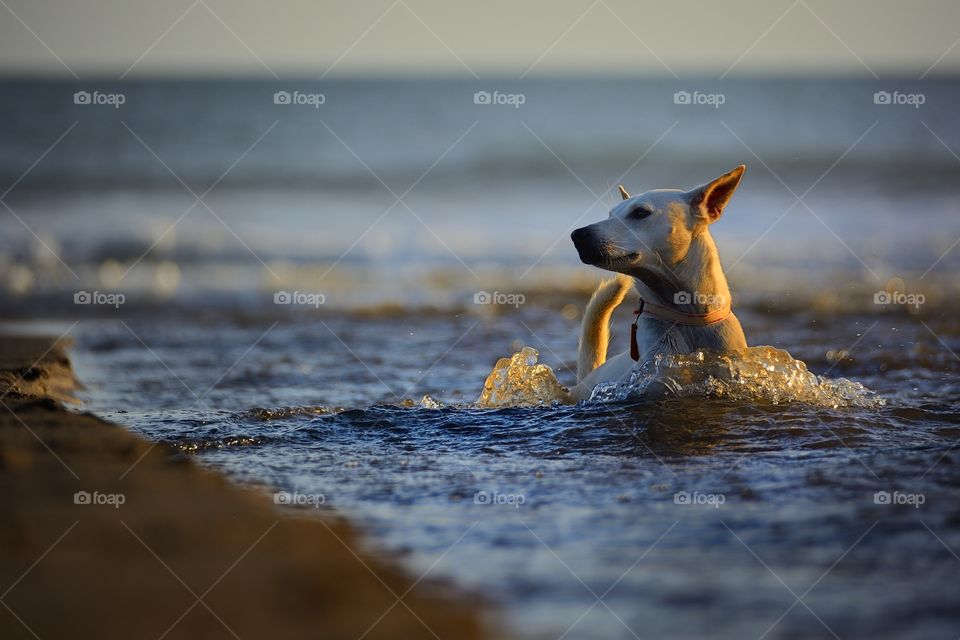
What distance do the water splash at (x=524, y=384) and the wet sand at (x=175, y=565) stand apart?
233 cm

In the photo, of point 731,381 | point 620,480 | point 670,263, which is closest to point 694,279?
point 670,263

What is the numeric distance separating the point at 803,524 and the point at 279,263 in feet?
37.1

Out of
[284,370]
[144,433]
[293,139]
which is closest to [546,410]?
[144,433]

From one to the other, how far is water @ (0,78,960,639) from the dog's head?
64 centimetres

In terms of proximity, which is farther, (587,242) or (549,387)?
(549,387)

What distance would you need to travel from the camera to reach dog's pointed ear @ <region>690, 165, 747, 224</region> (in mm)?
5552

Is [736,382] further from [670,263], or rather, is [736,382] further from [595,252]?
[595,252]

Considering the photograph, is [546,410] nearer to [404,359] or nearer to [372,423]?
[372,423]

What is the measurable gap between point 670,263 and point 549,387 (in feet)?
4.11

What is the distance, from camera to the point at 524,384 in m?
6.44

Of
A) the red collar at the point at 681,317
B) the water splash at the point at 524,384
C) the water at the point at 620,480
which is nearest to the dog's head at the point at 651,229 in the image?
the red collar at the point at 681,317

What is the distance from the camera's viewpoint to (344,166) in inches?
1074

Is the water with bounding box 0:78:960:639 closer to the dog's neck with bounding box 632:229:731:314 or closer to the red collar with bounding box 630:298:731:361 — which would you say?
the red collar with bounding box 630:298:731:361

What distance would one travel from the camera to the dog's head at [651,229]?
5.49m
